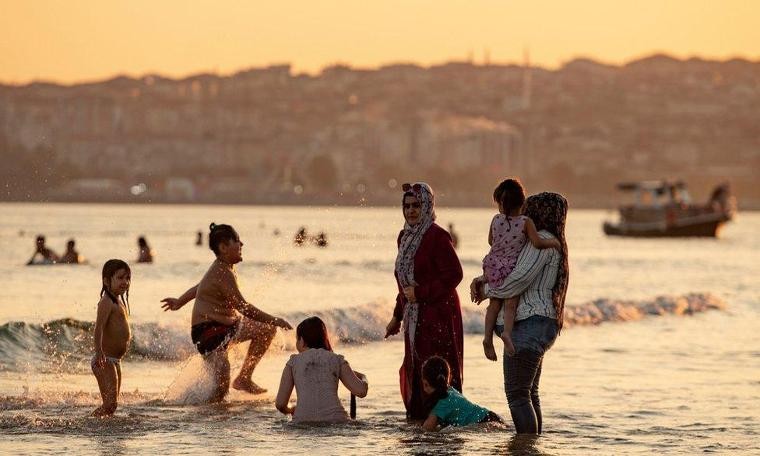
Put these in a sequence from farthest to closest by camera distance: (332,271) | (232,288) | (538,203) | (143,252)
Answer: (332,271), (143,252), (232,288), (538,203)

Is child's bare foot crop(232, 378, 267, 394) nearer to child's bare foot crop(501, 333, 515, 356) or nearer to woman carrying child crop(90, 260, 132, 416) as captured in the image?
woman carrying child crop(90, 260, 132, 416)

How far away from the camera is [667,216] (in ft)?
314

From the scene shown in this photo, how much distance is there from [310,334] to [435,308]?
867mm

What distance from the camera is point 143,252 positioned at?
3944 cm

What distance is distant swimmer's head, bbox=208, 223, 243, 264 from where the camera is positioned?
40.2 feet

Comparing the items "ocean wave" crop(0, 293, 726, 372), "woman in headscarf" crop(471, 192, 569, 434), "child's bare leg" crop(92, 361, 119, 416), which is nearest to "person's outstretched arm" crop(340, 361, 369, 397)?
"woman in headscarf" crop(471, 192, 569, 434)

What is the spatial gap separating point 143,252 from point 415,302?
2849 cm

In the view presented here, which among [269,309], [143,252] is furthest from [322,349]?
[143,252]

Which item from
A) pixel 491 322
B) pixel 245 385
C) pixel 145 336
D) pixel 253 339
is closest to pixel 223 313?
pixel 253 339

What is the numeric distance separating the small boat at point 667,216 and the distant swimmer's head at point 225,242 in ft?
273

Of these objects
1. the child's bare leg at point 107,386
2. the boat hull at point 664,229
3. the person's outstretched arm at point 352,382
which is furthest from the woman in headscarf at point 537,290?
the boat hull at point 664,229

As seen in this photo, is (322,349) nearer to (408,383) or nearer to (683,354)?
(408,383)

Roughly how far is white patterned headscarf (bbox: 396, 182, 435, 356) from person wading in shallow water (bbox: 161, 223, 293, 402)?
1.13 metres

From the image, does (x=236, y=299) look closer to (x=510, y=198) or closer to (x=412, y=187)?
(x=412, y=187)
